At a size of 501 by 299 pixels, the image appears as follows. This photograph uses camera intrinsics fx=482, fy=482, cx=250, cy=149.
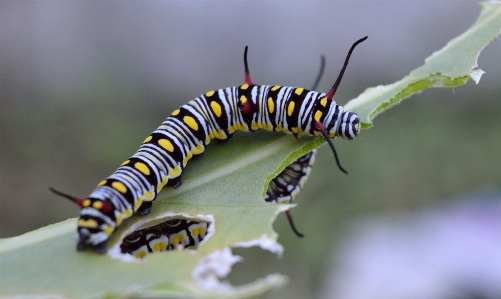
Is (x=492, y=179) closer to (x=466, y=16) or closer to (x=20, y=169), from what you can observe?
(x=466, y=16)

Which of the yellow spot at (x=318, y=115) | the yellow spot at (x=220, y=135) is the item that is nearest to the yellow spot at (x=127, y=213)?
the yellow spot at (x=220, y=135)

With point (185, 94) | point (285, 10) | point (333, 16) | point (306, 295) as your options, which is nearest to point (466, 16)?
point (333, 16)

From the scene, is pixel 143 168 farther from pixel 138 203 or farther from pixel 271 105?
pixel 271 105

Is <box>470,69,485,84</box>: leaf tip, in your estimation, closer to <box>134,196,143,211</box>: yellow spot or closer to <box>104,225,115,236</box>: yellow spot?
<box>134,196,143,211</box>: yellow spot

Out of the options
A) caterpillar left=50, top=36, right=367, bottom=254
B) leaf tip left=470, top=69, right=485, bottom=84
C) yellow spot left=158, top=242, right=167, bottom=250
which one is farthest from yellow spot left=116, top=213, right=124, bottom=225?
leaf tip left=470, top=69, right=485, bottom=84

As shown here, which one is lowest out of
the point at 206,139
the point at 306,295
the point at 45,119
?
the point at 306,295
